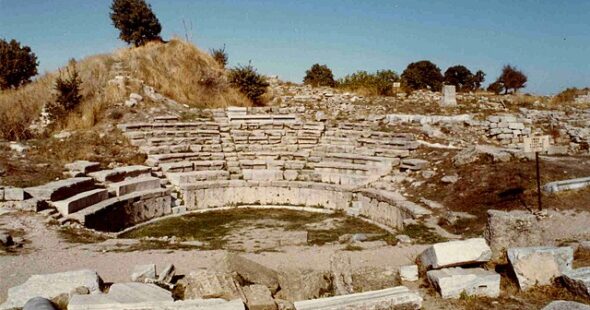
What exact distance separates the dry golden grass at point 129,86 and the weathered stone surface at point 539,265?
14932 mm

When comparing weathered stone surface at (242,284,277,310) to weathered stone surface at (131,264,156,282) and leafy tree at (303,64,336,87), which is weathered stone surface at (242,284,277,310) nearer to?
weathered stone surface at (131,264,156,282)

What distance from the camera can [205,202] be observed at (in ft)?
48.9

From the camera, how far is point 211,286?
583 cm

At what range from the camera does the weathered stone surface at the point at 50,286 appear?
582cm

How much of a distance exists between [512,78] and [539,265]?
104 ft

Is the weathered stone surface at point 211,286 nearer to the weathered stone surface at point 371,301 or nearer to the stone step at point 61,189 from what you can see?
the weathered stone surface at point 371,301

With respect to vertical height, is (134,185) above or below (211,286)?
above

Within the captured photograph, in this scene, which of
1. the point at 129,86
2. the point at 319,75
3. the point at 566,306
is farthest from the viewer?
the point at 319,75

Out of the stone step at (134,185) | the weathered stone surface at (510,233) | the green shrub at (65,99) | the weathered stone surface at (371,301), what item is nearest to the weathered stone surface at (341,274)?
the weathered stone surface at (371,301)

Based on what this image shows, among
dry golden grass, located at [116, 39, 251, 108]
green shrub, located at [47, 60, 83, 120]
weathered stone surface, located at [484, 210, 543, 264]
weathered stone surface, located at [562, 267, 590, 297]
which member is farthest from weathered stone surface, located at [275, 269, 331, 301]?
dry golden grass, located at [116, 39, 251, 108]

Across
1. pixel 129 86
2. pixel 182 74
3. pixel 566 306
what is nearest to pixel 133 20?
pixel 182 74

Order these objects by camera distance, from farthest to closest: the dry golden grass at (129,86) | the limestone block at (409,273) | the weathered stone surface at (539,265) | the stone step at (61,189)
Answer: the dry golden grass at (129,86), the stone step at (61,189), the limestone block at (409,273), the weathered stone surface at (539,265)

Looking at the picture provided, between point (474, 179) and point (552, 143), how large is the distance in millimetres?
6300

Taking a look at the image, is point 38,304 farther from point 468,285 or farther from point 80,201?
point 80,201
